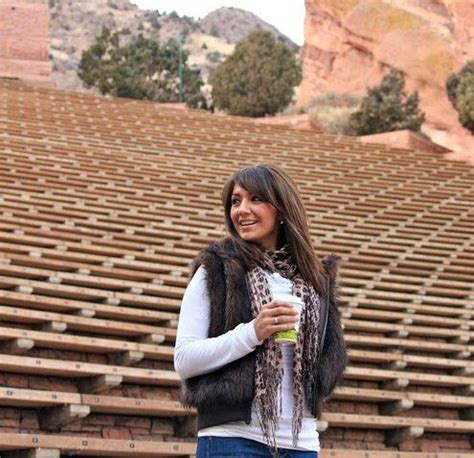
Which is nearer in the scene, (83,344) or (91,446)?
(91,446)

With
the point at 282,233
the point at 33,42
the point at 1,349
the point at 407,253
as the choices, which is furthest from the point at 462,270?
the point at 33,42

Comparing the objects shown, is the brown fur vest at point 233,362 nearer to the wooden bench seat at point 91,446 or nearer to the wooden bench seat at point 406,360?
the wooden bench seat at point 91,446

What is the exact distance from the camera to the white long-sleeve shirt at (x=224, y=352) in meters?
2.51

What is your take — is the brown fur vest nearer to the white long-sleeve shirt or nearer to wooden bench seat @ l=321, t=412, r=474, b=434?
the white long-sleeve shirt

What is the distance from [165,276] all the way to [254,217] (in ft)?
16.8

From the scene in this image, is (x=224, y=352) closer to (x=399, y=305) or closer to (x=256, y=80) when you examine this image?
(x=399, y=305)

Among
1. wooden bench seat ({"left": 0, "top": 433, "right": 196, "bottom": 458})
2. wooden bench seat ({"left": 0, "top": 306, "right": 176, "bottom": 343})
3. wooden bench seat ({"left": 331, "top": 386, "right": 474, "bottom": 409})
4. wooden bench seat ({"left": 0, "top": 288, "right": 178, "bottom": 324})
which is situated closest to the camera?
wooden bench seat ({"left": 0, "top": 433, "right": 196, "bottom": 458})

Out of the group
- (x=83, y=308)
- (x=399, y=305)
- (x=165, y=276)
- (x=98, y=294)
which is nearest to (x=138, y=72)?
(x=399, y=305)

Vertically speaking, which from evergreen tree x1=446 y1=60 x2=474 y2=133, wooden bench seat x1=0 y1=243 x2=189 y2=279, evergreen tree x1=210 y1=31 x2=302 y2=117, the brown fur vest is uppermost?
the brown fur vest

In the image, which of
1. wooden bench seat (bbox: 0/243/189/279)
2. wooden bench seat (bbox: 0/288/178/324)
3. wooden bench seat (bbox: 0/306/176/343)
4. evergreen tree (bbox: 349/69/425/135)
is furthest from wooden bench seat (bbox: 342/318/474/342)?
evergreen tree (bbox: 349/69/425/135)

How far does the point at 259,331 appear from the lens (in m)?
2.49

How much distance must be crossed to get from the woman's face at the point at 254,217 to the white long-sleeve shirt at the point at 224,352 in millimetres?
A: 94

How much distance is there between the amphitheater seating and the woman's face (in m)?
1.87

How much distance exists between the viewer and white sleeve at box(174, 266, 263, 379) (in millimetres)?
2514
